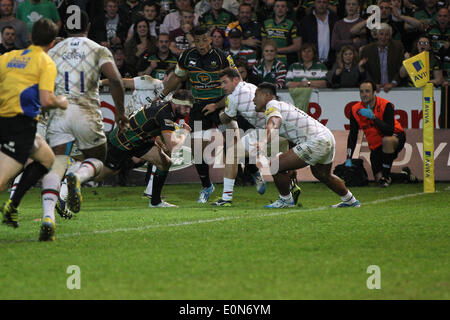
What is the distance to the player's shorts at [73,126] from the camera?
789 cm

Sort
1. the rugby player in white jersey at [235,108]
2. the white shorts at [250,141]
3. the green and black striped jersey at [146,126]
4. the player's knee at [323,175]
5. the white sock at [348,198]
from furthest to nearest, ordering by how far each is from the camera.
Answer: the white shorts at [250,141] < the rugby player in white jersey at [235,108] < the green and black striped jersey at [146,126] < the white sock at [348,198] < the player's knee at [323,175]

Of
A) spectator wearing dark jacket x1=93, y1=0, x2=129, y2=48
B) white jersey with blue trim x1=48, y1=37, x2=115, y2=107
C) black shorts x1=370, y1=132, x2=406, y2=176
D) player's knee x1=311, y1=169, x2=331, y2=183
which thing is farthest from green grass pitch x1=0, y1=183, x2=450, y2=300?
spectator wearing dark jacket x1=93, y1=0, x2=129, y2=48

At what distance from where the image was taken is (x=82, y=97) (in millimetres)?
8023

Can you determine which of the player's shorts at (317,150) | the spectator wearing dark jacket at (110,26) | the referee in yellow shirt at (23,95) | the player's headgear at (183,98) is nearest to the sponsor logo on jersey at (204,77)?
the player's headgear at (183,98)

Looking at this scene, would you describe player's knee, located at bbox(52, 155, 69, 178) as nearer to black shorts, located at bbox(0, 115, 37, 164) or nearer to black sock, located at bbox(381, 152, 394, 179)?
black shorts, located at bbox(0, 115, 37, 164)

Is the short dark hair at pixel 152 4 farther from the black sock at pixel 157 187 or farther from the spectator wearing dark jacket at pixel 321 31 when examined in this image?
the black sock at pixel 157 187

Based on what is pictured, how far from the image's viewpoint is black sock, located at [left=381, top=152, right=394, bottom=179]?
13.8 metres

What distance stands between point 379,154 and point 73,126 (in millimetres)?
7350

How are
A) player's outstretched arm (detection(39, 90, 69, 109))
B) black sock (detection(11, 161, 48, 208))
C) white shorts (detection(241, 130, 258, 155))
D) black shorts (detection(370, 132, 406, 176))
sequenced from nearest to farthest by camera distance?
1. player's outstretched arm (detection(39, 90, 69, 109))
2. black sock (detection(11, 161, 48, 208))
3. white shorts (detection(241, 130, 258, 155))
4. black shorts (detection(370, 132, 406, 176))


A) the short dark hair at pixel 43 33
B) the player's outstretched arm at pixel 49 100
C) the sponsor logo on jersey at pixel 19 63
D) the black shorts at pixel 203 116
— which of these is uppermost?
the short dark hair at pixel 43 33

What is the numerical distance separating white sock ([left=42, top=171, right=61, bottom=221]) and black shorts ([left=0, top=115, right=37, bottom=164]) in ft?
1.60

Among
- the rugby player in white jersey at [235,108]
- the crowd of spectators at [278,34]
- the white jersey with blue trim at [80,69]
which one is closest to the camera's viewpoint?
the white jersey with blue trim at [80,69]

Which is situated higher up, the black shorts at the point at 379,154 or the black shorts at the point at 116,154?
the black shorts at the point at 116,154
